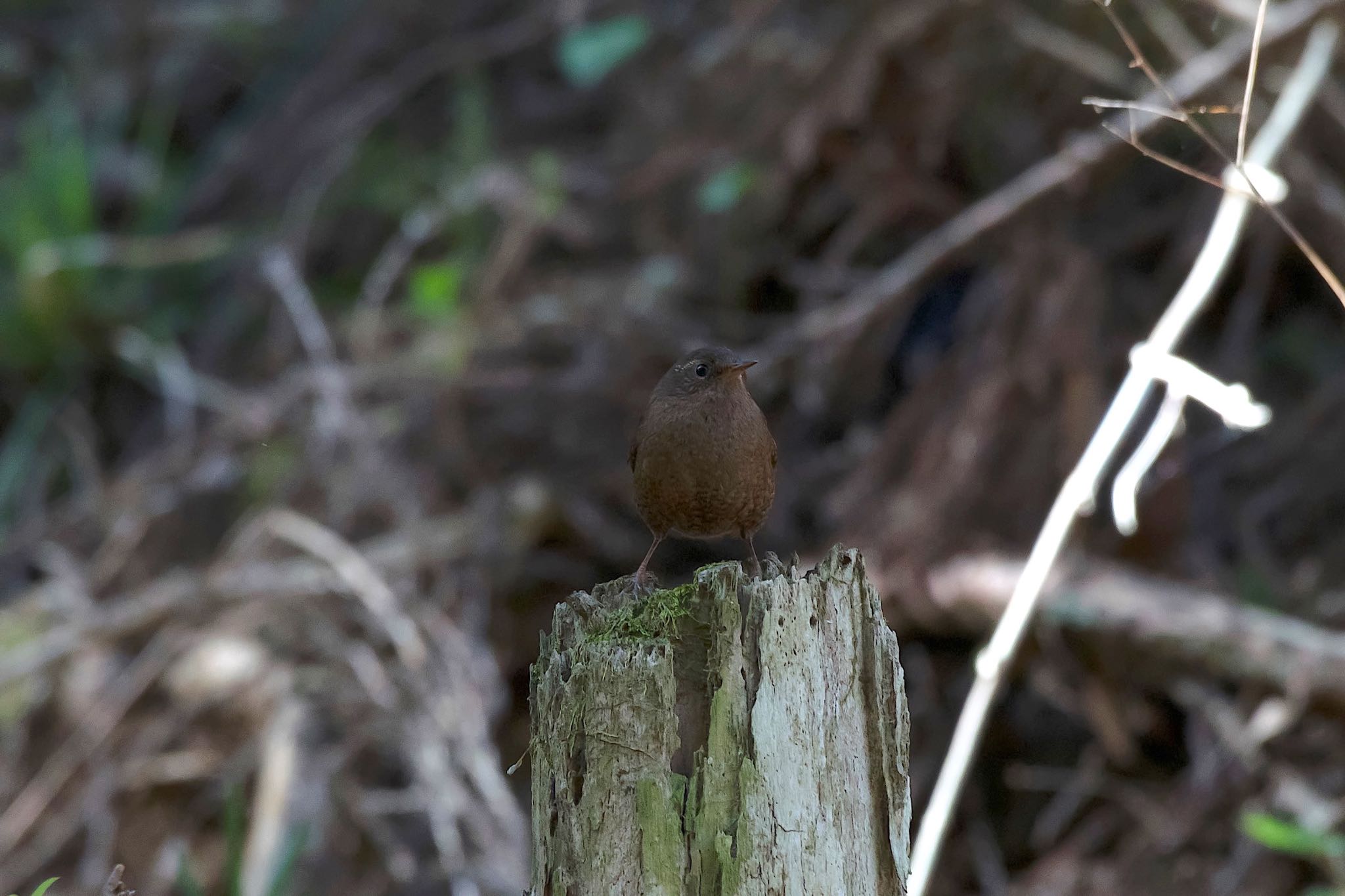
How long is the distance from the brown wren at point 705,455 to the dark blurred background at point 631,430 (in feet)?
4.94

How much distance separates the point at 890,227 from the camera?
20.7 feet

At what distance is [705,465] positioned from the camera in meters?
2.98

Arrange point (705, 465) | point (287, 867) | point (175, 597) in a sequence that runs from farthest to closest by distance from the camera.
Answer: point (175, 597) < point (287, 867) < point (705, 465)

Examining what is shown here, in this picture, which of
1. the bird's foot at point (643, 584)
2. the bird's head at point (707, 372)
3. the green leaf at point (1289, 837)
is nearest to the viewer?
the bird's foot at point (643, 584)

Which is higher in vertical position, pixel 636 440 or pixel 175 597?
pixel 175 597

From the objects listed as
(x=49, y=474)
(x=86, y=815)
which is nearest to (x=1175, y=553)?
(x=86, y=815)

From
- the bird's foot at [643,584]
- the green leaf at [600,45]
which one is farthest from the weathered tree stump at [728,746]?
the green leaf at [600,45]

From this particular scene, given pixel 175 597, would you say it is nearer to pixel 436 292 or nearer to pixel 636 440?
pixel 436 292

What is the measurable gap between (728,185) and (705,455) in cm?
303

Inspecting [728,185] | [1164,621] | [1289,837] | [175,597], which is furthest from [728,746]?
[728,185]

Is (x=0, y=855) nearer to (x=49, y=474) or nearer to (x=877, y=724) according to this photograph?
(x=49, y=474)

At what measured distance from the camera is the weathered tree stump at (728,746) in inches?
73.9

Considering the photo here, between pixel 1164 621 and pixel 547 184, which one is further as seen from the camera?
pixel 547 184

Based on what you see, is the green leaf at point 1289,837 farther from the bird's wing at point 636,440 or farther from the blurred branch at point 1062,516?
the bird's wing at point 636,440
